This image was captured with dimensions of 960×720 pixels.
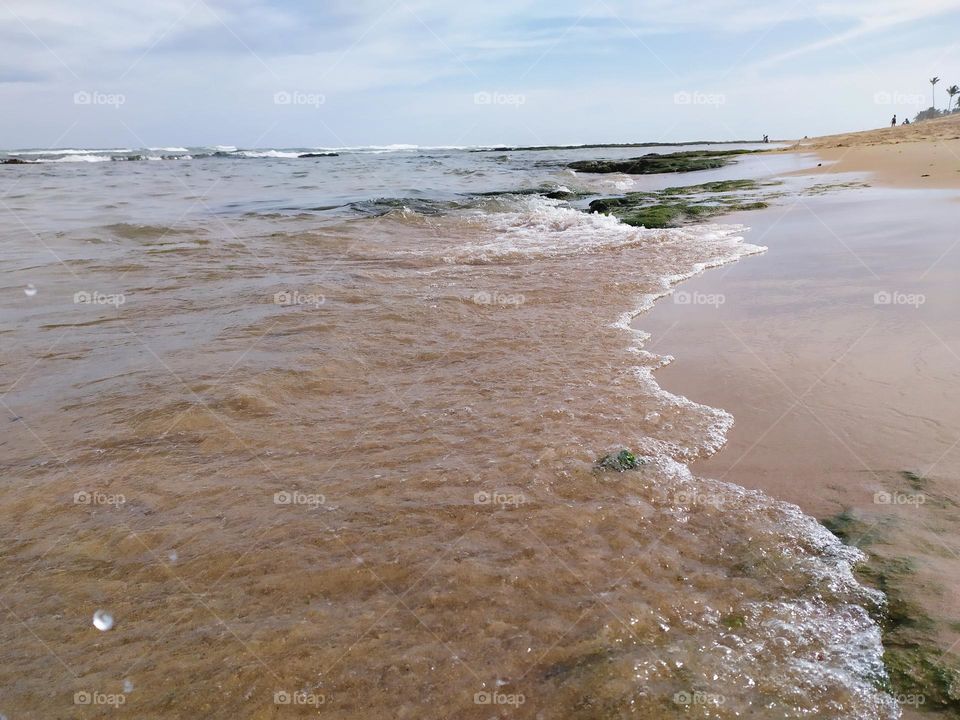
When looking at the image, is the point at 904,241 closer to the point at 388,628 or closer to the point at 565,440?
the point at 565,440

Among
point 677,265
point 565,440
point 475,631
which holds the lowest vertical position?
point 475,631

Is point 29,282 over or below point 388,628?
over

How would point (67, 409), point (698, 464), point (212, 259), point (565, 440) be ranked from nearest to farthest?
point (698, 464) < point (565, 440) < point (67, 409) < point (212, 259)

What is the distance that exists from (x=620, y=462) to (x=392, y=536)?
4.38ft

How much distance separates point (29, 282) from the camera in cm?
784

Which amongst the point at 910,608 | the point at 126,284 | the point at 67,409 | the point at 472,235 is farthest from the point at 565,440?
the point at 472,235

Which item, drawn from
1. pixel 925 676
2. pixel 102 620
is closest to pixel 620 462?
pixel 925 676

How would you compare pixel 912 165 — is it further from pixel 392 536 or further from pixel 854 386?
pixel 392 536

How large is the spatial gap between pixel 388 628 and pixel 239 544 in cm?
95

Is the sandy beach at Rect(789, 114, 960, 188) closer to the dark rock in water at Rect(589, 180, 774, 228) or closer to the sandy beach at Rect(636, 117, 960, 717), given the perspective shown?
the dark rock in water at Rect(589, 180, 774, 228)

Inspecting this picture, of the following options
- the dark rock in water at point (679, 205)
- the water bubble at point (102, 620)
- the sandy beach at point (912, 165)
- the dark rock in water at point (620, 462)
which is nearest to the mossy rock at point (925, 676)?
the dark rock in water at point (620, 462)

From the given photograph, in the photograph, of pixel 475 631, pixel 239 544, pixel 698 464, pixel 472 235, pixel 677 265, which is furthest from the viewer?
pixel 472 235

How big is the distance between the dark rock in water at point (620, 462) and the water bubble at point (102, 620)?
7.85ft

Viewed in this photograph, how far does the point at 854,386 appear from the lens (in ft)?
13.5
